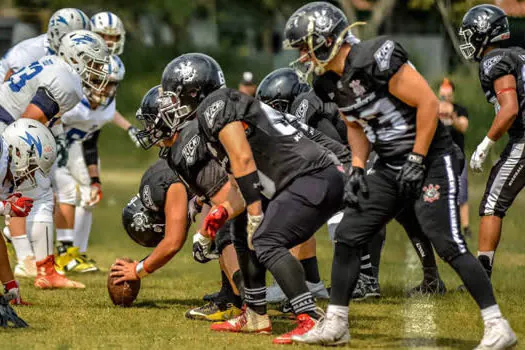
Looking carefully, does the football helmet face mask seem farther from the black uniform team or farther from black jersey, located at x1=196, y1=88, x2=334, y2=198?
black jersey, located at x1=196, y1=88, x2=334, y2=198

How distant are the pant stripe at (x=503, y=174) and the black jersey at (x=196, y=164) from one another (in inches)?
100

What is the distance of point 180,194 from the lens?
24.4ft

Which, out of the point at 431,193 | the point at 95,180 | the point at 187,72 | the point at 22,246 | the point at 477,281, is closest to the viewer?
the point at 477,281

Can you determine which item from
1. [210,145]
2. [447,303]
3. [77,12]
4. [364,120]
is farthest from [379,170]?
[77,12]

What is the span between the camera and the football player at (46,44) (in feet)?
33.8

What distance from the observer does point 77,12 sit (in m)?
10.6

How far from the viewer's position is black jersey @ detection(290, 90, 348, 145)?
8.45m

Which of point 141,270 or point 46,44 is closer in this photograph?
point 141,270

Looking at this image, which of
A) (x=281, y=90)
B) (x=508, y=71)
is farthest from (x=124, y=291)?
(x=508, y=71)

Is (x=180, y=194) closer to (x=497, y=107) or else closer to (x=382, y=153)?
(x=382, y=153)

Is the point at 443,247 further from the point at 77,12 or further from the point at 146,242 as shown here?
the point at 77,12

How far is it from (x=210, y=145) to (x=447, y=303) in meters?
2.58

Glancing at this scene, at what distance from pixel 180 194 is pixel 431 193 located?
6.48ft

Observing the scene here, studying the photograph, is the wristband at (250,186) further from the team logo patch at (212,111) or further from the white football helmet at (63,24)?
the white football helmet at (63,24)
